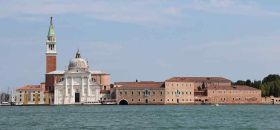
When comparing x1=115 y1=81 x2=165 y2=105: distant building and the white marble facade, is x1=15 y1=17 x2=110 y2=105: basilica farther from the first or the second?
x1=115 y1=81 x2=165 y2=105: distant building

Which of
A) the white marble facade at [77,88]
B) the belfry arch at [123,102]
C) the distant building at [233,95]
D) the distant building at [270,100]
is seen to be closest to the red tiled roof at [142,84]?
the belfry arch at [123,102]

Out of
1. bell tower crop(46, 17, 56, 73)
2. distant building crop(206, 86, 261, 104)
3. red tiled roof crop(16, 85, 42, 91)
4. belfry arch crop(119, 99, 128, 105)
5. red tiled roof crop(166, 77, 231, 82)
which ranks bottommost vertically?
belfry arch crop(119, 99, 128, 105)

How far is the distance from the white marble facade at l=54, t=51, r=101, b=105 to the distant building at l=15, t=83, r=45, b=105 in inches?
123

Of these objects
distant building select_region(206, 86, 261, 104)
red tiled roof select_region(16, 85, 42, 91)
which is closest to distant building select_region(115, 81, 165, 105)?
distant building select_region(206, 86, 261, 104)

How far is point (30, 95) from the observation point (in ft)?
372

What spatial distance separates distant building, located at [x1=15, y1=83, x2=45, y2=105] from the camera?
4432 inches

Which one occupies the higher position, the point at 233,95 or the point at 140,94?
the point at 140,94

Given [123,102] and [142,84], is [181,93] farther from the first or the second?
[123,102]

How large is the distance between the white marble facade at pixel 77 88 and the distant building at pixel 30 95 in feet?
10.2

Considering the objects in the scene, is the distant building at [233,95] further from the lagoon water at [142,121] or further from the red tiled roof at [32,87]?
the lagoon water at [142,121]

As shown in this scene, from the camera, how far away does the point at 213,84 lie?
393 ft

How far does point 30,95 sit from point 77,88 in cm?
821

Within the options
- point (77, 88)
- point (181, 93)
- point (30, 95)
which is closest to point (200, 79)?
point (181, 93)

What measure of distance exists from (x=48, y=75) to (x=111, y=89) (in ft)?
31.8
